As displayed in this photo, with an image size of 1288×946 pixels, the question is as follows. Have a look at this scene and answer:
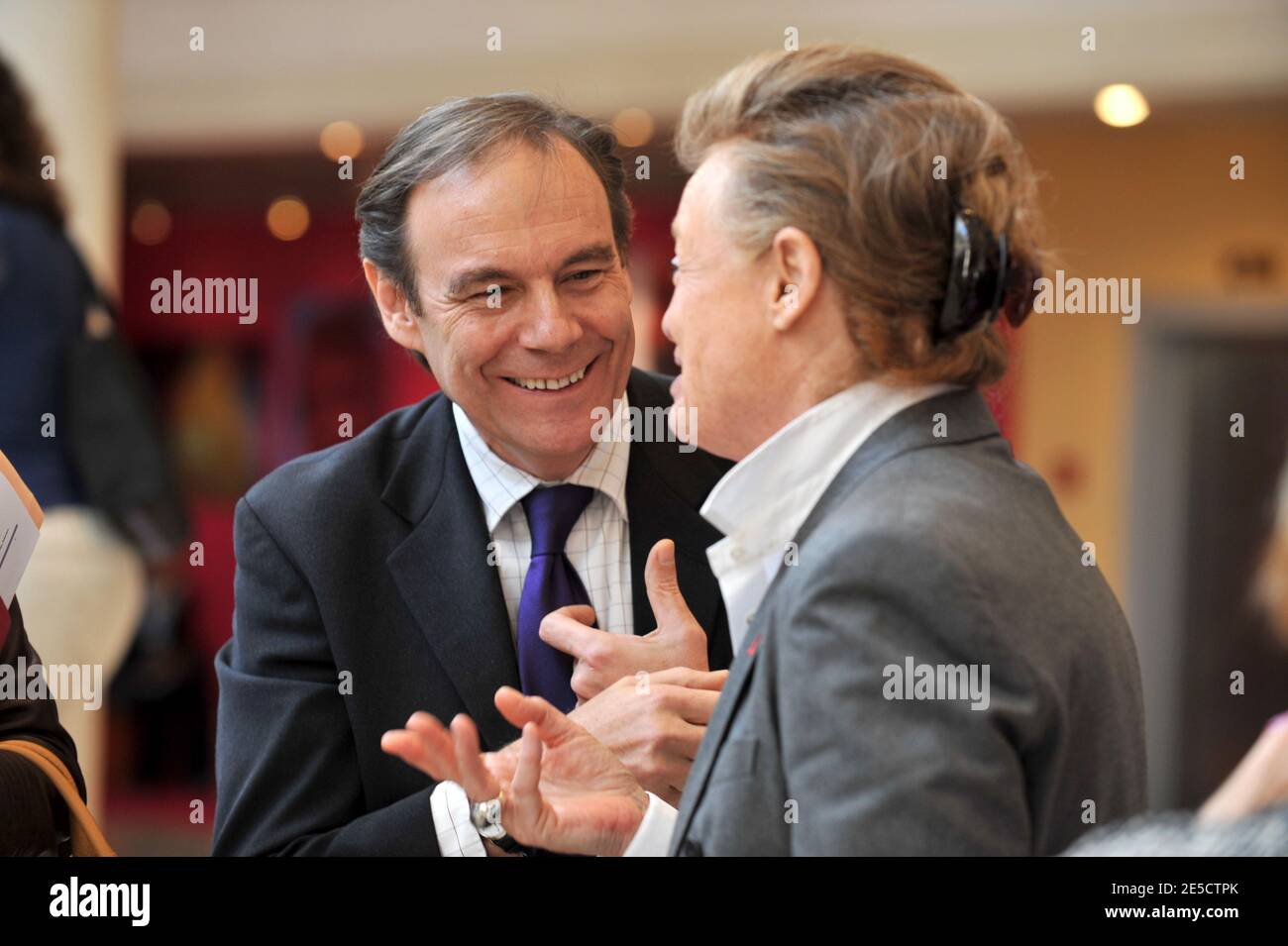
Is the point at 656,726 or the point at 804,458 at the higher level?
the point at 804,458

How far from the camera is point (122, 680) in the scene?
16.1 ft

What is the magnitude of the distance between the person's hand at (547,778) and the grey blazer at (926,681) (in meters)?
0.19

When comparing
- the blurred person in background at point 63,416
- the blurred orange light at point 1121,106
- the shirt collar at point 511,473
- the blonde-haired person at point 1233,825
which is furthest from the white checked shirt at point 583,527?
the blurred orange light at point 1121,106

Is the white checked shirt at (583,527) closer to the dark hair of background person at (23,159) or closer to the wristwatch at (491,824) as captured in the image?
the wristwatch at (491,824)

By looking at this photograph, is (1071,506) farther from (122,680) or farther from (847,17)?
(122,680)

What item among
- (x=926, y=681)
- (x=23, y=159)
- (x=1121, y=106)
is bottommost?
(x=926, y=681)

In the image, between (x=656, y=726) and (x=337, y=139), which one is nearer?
(x=656, y=726)

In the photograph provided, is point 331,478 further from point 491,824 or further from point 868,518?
point 868,518

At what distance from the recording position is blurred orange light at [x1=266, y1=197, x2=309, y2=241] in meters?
3.98

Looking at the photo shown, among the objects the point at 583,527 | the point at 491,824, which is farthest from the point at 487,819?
the point at 583,527

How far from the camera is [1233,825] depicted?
1.55 m

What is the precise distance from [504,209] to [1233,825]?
110 centimetres

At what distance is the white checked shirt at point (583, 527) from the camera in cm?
200

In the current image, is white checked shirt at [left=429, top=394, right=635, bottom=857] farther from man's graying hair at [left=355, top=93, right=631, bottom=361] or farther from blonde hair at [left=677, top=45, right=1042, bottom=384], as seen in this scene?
blonde hair at [left=677, top=45, right=1042, bottom=384]
